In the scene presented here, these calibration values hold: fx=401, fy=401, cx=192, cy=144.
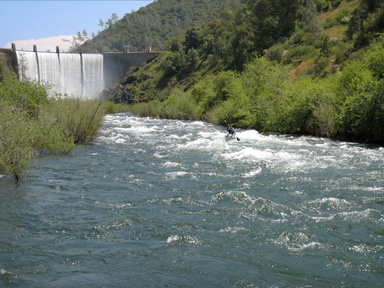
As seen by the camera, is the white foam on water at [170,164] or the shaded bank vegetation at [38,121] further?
the white foam on water at [170,164]

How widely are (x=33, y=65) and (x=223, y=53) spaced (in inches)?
1617

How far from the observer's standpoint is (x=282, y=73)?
144ft

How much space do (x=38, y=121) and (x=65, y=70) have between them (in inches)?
3077

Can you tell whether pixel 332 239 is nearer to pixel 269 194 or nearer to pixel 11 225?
pixel 269 194

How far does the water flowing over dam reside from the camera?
8362 cm

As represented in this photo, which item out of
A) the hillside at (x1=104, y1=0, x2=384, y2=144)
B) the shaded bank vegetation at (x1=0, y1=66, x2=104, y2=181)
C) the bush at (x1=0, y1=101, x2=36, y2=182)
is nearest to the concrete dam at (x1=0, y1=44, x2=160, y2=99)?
the hillside at (x1=104, y1=0, x2=384, y2=144)

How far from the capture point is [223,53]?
291ft

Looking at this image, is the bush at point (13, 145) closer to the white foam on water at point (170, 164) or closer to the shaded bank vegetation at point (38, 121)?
the shaded bank vegetation at point (38, 121)

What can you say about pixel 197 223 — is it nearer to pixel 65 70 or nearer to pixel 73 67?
pixel 65 70

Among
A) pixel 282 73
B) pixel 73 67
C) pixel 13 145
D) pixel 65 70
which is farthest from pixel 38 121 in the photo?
pixel 73 67

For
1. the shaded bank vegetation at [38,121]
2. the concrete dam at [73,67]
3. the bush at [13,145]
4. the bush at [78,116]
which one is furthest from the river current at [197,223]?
the concrete dam at [73,67]

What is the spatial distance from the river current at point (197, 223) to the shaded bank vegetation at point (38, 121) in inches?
49.9

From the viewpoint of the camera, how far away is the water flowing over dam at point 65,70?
83625 millimetres

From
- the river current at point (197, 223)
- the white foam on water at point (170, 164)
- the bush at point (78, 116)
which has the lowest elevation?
the white foam on water at point (170, 164)
